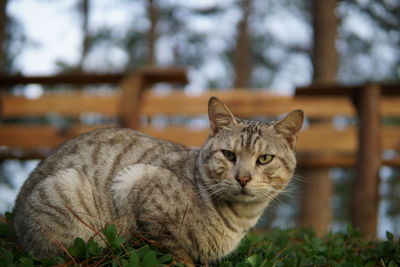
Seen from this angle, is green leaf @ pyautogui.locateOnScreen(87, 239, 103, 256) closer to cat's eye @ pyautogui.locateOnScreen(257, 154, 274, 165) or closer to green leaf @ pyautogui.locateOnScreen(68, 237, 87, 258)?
green leaf @ pyautogui.locateOnScreen(68, 237, 87, 258)

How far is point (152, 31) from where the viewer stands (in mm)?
10414

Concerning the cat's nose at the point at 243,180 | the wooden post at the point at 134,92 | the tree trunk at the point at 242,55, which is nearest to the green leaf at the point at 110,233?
the cat's nose at the point at 243,180

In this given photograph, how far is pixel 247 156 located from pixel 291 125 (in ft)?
1.35

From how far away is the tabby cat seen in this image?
7.46 feet

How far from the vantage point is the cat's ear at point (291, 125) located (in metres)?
2.56

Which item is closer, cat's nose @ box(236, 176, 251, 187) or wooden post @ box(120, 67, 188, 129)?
cat's nose @ box(236, 176, 251, 187)

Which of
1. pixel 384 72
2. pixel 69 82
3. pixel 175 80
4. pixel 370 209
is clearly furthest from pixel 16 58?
pixel 384 72

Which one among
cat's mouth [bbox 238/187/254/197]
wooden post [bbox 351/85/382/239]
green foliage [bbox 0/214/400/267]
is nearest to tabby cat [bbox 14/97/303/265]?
cat's mouth [bbox 238/187/254/197]

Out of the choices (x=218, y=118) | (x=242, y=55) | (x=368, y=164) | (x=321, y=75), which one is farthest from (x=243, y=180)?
(x=242, y=55)

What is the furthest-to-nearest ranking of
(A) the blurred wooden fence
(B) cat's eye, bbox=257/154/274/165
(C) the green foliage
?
(A) the blurred wooden fence, (B) cat's eye, bbox=257/154/274/165, (C) the green foliage

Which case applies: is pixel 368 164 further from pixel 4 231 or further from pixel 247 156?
pixel 4 231

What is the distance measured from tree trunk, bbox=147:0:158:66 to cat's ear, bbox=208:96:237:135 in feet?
25.6

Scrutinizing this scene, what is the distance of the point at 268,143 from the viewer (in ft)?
8.19

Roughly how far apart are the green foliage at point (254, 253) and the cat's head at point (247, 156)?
39 cm
